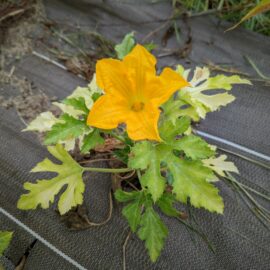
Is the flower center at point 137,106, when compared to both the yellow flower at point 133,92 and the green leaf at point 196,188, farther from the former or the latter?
the green leaf at point 196,188

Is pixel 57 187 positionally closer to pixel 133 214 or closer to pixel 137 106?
pixel 133 214

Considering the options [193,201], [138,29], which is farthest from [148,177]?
[138,29]

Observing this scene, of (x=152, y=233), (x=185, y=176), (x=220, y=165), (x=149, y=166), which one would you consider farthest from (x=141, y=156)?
(x=220, y=165)

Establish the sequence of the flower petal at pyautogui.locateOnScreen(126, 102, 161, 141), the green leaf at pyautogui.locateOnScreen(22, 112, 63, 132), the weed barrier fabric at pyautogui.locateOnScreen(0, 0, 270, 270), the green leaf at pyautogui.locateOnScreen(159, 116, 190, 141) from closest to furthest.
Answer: the flower petal at pyautogui.locateOnScreen(126, 102, 161, 141)
the green leaf at pyautogui.locateOnScreen(159, 116, 190, 141)
the weed barrier fabric at pyautogui.locateOnScreen(0, 0, 270, 270)
the green leaf at pyautogui.locateOnScreen(22, 112, 63, 132)

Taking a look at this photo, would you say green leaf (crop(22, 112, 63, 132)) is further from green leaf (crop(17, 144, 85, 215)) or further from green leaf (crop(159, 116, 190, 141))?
green leaf (crop(159, 116, 190, 141))

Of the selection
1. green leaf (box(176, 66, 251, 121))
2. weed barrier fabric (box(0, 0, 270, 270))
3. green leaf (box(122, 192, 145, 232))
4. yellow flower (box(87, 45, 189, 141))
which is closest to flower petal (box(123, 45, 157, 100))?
yellow flower (box(87, 45, 189, 141))

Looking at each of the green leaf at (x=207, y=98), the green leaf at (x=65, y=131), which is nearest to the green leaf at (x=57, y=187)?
the green leaf at (x=65, y=131)
